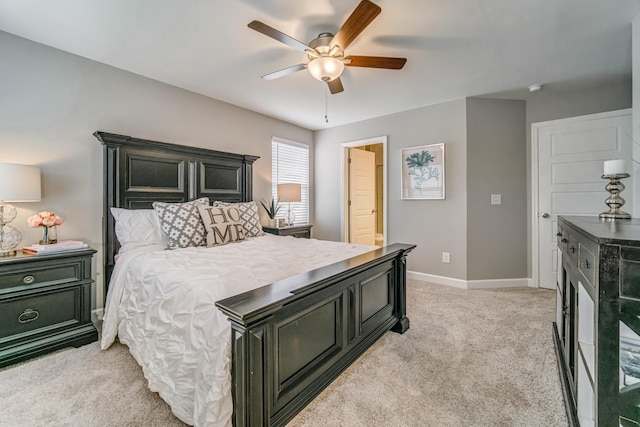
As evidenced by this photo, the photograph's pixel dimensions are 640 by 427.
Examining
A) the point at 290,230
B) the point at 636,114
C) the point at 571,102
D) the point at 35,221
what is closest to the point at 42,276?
the point at 35,221

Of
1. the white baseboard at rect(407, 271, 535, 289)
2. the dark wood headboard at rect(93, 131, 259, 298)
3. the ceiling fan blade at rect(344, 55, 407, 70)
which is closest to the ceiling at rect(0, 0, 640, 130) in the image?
the ceiling fan blade at rect(344, 55, 407, 70)

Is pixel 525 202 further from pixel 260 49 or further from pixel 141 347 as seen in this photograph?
pixel 141 347

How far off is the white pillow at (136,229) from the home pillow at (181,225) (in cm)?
11

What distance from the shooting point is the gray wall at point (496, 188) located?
3621 millimetres

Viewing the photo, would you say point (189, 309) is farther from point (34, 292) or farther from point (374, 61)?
point (374, 61)

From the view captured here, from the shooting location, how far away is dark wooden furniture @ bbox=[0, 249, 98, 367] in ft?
6.22

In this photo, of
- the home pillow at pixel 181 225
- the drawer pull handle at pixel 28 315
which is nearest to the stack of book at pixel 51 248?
the drawer pull handle at pixel 28 315

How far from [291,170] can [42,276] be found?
341cm

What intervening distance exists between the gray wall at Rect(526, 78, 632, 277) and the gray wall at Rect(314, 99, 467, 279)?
0.88 m

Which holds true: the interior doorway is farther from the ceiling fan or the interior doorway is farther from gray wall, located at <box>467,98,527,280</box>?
the ceiling fan

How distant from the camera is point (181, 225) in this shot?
2.54 metres

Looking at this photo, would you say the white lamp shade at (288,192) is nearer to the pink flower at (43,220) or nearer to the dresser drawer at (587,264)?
the pink flower at (43,220)

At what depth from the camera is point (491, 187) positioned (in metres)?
3.66

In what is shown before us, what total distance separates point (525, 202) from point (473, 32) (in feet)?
8.21
